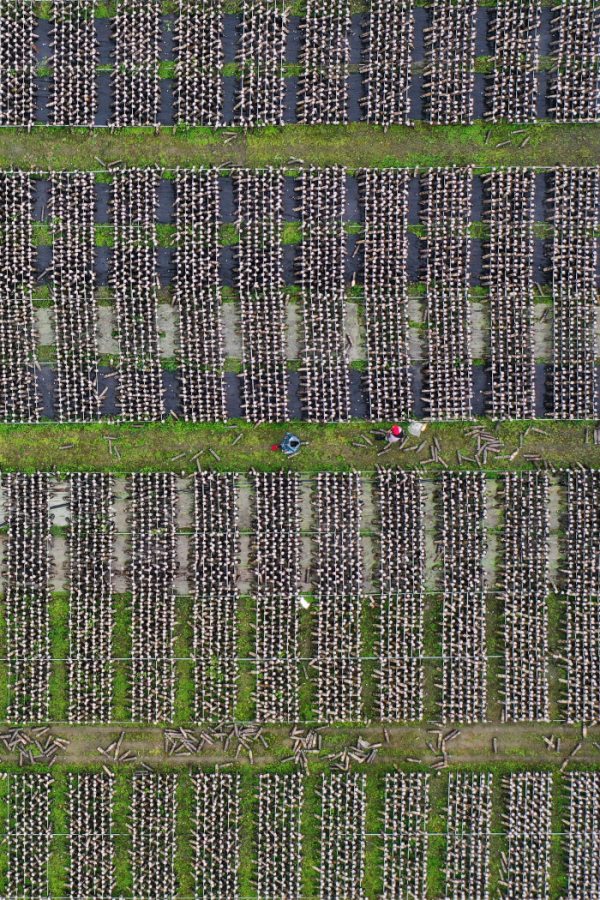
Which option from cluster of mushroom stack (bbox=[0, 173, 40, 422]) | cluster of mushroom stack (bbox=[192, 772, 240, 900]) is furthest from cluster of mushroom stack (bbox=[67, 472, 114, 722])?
cluster of mushroom stack (bbox=[192, 772, 240, 900])

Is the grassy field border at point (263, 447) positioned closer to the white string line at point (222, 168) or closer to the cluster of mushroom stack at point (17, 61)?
the white string line at point (222, 168)

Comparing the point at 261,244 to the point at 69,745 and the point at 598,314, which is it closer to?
the point at 598,314

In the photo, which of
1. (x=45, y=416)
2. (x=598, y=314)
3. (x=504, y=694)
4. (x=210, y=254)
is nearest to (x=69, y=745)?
(x=45, y=416)

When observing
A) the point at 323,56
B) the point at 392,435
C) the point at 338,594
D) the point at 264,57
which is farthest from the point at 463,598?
the point at 264,57

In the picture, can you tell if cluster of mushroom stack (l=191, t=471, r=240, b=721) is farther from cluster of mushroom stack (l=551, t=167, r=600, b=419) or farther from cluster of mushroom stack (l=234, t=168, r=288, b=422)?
cluster of mushroom stack (l=551, t=167, r=600, b=419)

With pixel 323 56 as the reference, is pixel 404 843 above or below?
below

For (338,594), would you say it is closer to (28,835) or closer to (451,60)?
(28,835)
